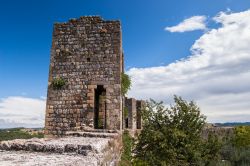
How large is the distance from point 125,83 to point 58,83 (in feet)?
8.40

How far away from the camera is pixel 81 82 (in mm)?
11438

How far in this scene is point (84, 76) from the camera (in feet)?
37.5

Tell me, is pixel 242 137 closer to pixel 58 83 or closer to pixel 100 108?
pixel 100 108

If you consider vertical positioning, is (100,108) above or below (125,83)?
below

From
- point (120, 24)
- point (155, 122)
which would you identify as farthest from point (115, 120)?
point (120, 24)

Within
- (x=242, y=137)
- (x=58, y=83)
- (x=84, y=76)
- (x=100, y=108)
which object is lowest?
(x=242, y=137)

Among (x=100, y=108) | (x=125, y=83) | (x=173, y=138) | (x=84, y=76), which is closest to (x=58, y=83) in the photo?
(x=84, y=76)

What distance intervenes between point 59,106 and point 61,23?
10.9 ft

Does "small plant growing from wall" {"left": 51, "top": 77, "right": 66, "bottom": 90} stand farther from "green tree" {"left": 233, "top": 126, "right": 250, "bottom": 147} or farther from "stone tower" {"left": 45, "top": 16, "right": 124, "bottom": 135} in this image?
"green tree" {"left": 233, "top": 126, "right": 250, "bottom": 147}

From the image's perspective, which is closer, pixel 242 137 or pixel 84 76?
pixel 84 76

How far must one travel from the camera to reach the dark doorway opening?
37.0ft

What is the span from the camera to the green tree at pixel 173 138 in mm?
10600

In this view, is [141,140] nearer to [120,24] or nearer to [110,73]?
[110,73]

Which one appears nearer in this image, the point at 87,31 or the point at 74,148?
the point at 74,148
